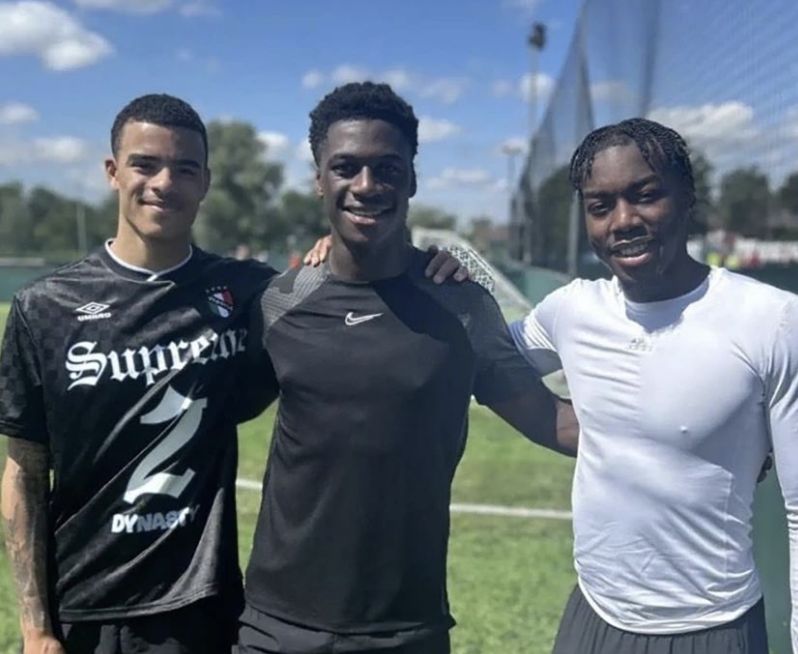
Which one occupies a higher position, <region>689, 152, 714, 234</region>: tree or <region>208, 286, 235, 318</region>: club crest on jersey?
<region>689, 152, 714, 234</region>: tree

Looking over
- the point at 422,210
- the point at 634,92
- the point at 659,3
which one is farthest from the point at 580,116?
the point at 422,210

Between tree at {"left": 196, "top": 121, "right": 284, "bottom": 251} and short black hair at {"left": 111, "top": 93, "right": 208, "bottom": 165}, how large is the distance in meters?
53.2

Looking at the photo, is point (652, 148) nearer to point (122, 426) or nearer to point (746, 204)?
point (122, 426)

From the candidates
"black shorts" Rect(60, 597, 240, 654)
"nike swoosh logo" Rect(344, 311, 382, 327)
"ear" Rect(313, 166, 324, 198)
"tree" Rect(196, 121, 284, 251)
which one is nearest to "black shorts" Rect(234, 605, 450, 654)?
"black shorts" Rect(60, 597, 240, 654)

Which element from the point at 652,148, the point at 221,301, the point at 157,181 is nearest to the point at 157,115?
the point at 157,181

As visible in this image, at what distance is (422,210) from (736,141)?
308ft

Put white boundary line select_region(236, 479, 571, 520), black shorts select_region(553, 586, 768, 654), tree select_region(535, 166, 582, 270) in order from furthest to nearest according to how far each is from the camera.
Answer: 1. tree select_region(535, 166, 582, 270)
2. white boundary line select_region(236, 479, 571, 520)
3. black shorts select_region(553, 586, 768, 654)

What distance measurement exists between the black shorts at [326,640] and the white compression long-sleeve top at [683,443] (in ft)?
1.40

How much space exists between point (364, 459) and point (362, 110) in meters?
0.91

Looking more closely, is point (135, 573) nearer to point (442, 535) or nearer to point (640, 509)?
point (442, 535)

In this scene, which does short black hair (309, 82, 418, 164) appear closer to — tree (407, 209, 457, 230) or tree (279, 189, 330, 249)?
tree (279, 189, 330, 249)

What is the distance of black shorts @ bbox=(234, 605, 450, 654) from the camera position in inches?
94.3

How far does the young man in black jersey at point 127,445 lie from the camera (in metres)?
2.61

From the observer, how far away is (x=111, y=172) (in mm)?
2861
